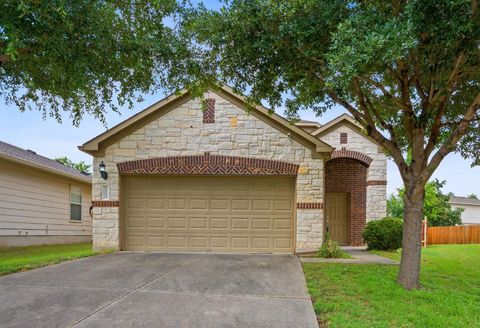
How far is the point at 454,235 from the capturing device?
2202 cm

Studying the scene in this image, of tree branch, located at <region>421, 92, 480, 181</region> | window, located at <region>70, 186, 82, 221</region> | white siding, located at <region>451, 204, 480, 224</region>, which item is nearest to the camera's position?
tree branch, located at <region>421, 92, 480, 181</region>

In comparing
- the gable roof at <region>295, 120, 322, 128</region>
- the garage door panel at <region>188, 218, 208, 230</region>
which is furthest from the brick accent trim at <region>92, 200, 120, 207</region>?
the gable roof at <region>295, 120, 322, 128</region>

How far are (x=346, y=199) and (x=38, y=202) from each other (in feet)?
42.1

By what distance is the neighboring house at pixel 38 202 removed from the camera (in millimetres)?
14430

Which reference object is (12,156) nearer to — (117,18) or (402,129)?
(117,18)

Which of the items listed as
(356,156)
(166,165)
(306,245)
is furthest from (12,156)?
(356,156)

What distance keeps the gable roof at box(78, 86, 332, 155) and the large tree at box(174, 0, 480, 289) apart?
2193mm

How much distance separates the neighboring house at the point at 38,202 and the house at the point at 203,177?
466cm

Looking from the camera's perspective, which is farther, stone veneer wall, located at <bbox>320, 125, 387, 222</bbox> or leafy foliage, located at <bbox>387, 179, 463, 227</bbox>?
leafy foliage, located at <bbox>387, 179, 463, 227</bbox>

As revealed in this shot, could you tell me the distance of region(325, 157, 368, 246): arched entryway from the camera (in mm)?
16875

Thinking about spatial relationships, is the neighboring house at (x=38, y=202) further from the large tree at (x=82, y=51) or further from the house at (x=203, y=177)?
the large tree at (x=82, y=51)

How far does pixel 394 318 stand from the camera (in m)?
5.40

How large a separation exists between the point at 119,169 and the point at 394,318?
8963mm

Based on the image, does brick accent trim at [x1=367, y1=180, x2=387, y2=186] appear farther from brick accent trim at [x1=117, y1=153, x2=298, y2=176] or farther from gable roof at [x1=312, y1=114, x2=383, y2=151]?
brick accent trim at [x1=117, y1=153, x2=298, y2=176]
